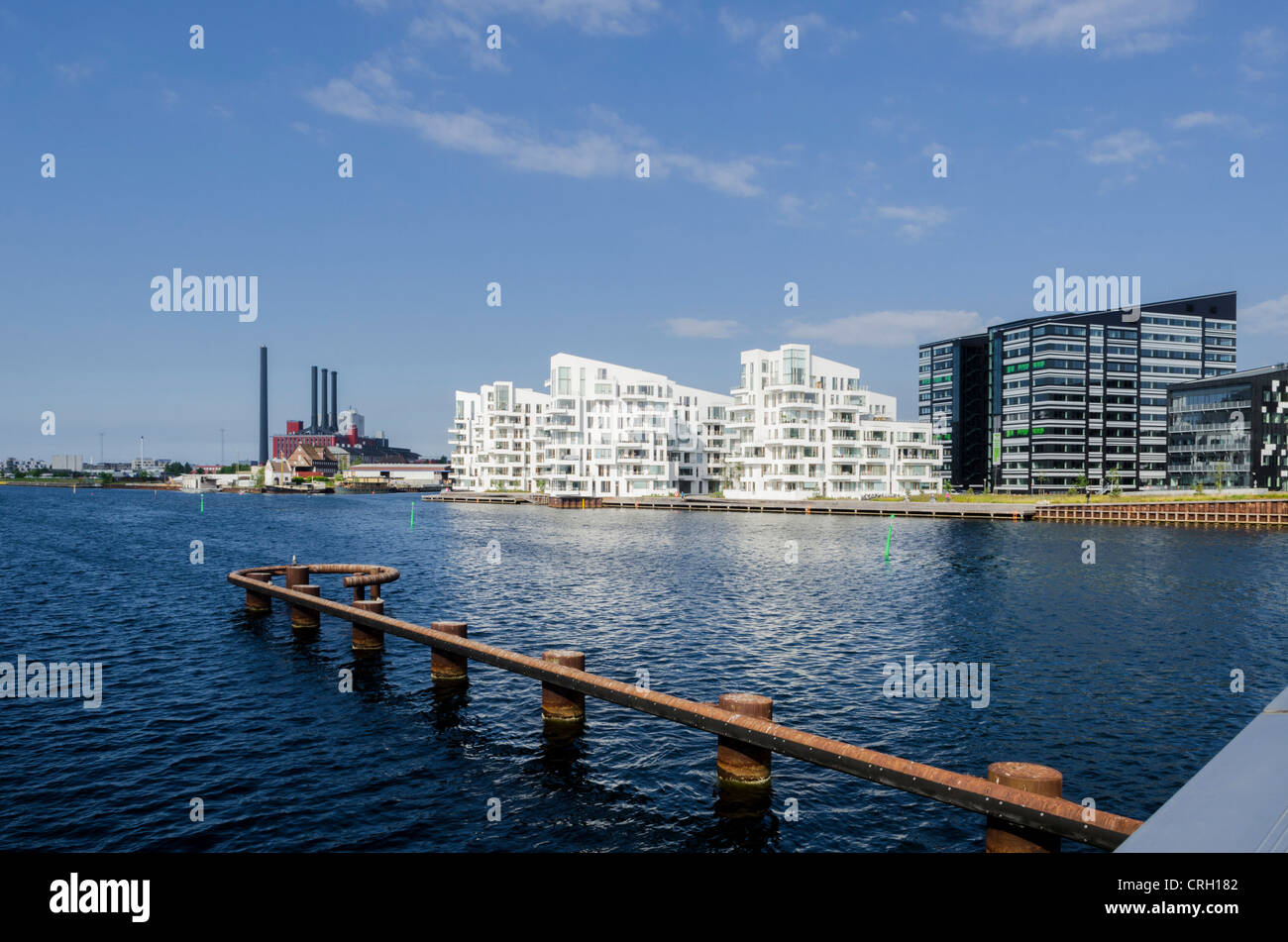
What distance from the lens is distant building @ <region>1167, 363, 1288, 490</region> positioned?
16338cm

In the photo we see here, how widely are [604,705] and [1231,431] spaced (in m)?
196

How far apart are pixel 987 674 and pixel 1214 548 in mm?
68610

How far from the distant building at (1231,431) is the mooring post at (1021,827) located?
17637cm

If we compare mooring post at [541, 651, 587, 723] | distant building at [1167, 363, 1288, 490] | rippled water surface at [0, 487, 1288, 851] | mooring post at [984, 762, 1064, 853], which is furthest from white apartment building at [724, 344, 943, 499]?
mooring post at [984, 762, 1064, 853]

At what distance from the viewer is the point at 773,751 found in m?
18.9

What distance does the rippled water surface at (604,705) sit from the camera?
1869 cm

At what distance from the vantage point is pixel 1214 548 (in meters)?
83.6

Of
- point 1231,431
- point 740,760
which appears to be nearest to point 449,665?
point 740,760

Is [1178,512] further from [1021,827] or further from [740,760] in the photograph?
[1021,827]

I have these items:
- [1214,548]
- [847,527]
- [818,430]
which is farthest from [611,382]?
[1214,548]

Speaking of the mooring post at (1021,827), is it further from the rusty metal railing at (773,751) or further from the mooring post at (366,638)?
the mooring post at (366,638)

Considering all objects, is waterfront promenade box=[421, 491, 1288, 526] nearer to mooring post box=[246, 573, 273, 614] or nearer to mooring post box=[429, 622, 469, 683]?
mooring post box=[246, 573, 273, 614]
